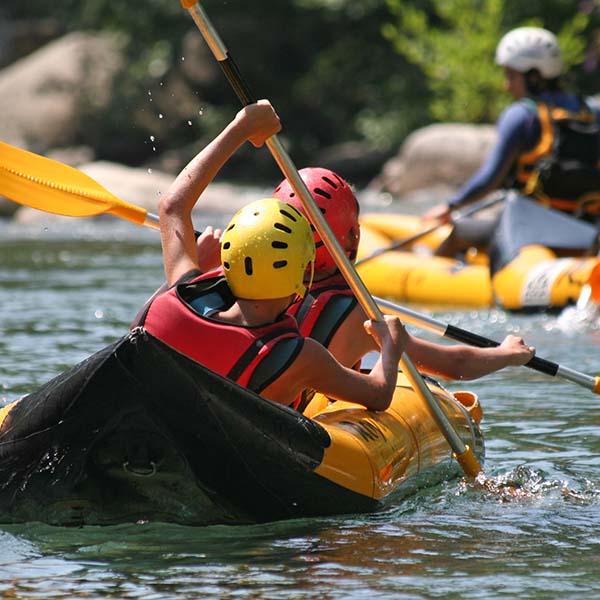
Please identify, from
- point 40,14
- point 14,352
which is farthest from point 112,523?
point 40,14

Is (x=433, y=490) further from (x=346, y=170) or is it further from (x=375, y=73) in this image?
(x=375, y=73)

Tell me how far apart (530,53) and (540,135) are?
0.51 meters

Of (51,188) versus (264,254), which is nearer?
(264,254)

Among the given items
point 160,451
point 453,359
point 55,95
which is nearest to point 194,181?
point 160,451

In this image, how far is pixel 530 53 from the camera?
937 centimetres

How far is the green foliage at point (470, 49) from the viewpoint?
19.0 m

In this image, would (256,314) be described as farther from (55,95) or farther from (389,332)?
(55,95)

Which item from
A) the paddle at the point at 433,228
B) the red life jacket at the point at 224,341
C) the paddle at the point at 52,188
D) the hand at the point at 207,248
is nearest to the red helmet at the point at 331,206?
the hand at the point at 207,248

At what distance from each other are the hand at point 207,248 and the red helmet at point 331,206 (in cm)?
26

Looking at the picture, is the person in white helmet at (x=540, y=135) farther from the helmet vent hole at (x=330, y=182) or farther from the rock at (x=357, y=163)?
the rock at (x=357, y=163)

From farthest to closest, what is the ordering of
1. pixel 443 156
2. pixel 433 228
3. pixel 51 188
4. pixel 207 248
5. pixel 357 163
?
pixel 357 163, pixel 443 156, pixel 433 228, pixel 51 188, pixel 207 248

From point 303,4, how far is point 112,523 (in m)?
19.1

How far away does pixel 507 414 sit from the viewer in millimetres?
6516

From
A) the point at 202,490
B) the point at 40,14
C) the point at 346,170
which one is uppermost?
the point at 40,14
